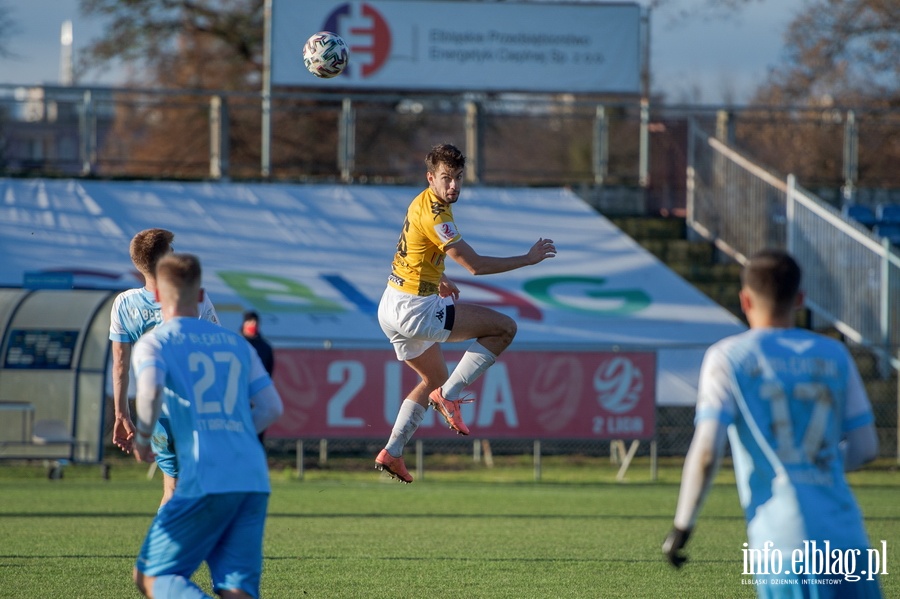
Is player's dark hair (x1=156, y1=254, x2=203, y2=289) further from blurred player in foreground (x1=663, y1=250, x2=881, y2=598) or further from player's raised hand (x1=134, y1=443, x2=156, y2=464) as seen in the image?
blurred player in foreground (x1=663, y1=250, x2=881, y2=598)

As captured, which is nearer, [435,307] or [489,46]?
[435,307]

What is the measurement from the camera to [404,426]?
8312 millimetres

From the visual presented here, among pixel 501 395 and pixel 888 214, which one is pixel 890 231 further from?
pixel 501 395

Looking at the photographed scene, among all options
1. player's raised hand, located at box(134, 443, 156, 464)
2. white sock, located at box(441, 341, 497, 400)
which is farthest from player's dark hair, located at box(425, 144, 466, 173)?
player's raised hand, located at box(134, 443, 156, 464)

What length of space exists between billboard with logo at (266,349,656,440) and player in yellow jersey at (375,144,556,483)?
7556 mm

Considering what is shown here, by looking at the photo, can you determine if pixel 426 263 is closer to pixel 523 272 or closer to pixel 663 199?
pixel 523 272

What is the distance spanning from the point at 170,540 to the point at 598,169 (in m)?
18.9

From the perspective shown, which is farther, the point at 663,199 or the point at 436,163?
the point at 663,199

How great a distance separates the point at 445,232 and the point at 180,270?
9.51 ft

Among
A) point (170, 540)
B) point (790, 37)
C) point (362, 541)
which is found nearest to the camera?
point (170, 540)

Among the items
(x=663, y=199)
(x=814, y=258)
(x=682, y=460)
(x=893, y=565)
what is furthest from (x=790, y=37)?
(x=893, y=565)

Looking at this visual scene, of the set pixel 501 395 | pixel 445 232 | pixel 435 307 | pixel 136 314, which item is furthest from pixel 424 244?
pixel 501 395

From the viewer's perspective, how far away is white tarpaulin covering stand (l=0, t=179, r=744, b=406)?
19.4 meters

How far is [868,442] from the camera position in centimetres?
462
